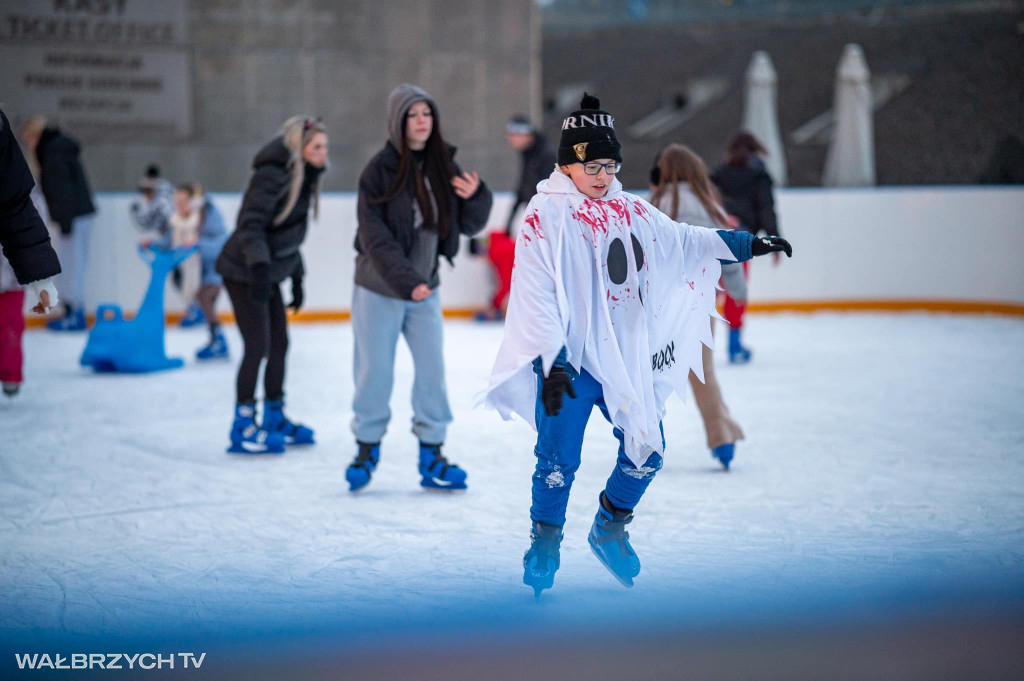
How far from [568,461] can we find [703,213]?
1.94 metres

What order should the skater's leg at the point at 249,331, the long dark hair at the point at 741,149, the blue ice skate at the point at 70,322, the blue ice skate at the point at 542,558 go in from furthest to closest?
1. the blue ice skate at the point at 70,322
2. the long dark hair at the point at 741,149
3. the skater's leg at the point at 249,331
4. the blue ice skate at the point at 542,558

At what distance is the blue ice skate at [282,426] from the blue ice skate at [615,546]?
232 centimetres

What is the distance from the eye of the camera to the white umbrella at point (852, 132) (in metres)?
11.3

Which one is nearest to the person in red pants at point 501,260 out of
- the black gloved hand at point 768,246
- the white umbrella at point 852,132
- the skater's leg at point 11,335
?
the white umbrella at point 852,132

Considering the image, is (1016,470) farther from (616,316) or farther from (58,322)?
(58,322)

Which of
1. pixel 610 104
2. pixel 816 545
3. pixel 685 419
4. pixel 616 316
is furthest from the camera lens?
pixel 610 104

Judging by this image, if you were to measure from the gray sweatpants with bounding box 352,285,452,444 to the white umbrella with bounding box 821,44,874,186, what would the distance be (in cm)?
802

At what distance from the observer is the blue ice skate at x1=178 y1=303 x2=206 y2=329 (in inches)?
372

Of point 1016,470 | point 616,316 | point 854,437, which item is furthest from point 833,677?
point 854,437

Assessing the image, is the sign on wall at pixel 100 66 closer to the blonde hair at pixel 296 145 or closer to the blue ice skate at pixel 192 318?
the blue ice skate at pixel 192 318

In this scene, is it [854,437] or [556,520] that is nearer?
[556,520]

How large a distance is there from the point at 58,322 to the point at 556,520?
717cm

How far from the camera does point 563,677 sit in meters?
2.50

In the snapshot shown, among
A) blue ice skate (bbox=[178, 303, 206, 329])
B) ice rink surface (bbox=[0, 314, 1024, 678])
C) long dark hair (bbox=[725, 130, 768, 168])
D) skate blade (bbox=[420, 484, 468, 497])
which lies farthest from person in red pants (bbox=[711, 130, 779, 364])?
blue ice skate (bbox=[178, 303, 206, 329])
